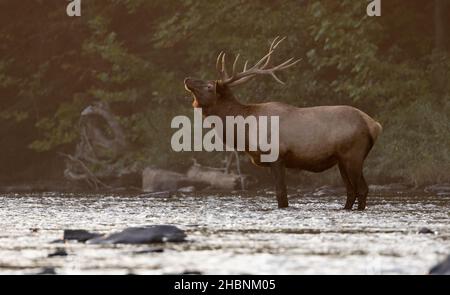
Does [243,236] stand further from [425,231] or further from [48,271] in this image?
[48,271]

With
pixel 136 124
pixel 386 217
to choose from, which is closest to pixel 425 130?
pixel 136 124

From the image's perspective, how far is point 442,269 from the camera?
10.9 meters

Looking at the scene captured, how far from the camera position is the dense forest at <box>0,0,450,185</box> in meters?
31.5

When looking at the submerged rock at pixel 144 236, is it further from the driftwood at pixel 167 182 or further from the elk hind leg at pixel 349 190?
the driftwood at pixel 167 182

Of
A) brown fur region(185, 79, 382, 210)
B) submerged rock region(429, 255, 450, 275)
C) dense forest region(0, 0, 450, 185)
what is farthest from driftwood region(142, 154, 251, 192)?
submerged rock region(429, 255, 450, 275)

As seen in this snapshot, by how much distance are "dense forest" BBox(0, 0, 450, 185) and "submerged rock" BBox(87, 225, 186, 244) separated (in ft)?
49.3

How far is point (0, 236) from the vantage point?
49.8 ft

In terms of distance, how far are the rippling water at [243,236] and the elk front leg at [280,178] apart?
17 centimetres

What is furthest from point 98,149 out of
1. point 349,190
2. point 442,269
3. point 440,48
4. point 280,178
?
point 442,269

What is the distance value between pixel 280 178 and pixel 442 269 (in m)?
9.24

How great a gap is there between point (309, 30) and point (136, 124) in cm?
556

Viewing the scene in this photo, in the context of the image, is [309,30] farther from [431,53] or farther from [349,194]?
[349,194]

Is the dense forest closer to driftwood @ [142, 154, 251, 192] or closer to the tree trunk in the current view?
the tree trunk
